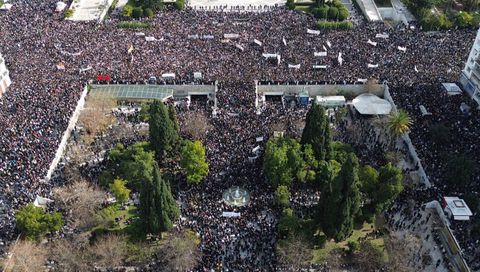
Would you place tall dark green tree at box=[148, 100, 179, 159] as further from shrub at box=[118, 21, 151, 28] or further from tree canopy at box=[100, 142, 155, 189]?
shrub at box=[118, 21, 151, 28]

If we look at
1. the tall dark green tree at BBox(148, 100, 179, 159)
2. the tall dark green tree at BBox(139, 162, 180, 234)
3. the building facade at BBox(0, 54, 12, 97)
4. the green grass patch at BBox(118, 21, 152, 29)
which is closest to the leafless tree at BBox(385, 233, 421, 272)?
the tall dark green tree at BBox(139, 162, 180, 234)

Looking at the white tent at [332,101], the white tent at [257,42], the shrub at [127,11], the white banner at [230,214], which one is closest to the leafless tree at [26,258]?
the white banner at [230,214]

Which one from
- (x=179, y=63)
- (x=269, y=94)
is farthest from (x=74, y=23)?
(x=269, y=94)

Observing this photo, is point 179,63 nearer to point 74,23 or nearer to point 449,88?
point 74,23

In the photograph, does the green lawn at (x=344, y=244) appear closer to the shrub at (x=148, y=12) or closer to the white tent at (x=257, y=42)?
the white tent at (x=257, y=42)

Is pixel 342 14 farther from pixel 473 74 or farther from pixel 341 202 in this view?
pixel 341 202

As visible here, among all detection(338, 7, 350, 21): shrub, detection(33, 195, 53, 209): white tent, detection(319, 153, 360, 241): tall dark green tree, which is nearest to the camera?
detection(319, 153, 360, 241): tall dark green tree
